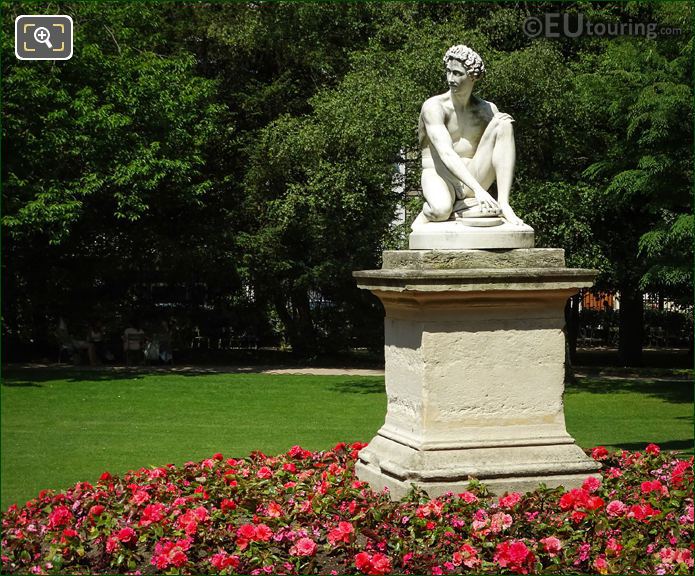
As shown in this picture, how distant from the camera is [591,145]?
69.2 feet

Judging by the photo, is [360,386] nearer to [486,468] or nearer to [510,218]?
[510,218]

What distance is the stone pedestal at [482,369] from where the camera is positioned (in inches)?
302

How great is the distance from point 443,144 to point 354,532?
9.45ft

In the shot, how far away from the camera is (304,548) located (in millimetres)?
6680

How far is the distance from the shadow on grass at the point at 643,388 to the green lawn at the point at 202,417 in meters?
0.02

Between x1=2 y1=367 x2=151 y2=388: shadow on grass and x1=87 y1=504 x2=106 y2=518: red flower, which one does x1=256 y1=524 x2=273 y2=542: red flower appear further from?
x1=2 y1=367 x2=151 y2=388: shadow on grass

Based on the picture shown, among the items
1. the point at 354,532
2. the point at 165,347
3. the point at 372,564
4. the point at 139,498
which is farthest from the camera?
the point at 165,347

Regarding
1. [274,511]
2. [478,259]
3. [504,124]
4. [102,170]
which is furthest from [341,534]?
[102,170]

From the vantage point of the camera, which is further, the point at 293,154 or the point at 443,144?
the point at 293,154

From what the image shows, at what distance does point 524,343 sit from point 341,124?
12428 mm

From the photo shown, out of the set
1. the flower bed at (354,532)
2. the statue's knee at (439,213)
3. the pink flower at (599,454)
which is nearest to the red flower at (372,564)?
the flower bed at (354,532)

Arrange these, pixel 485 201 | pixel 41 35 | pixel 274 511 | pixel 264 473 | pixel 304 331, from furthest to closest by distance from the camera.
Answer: pixel 304 331
pixel 41 35
pixel 264 473
pixel 485 201
pixel 274 511

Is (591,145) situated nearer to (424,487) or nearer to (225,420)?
(225,420)

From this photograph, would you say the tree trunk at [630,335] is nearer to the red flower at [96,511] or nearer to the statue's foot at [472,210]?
the statue's foot at [472,210]
